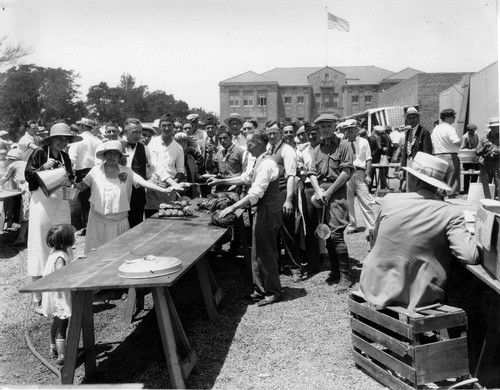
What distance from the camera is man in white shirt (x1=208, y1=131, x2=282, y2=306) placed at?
5086mm

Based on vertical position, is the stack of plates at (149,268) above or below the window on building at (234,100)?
below

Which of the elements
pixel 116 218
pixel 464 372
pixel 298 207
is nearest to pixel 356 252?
pixel 298 207

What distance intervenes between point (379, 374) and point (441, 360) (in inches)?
19.1

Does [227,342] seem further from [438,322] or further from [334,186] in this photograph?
[334,186]

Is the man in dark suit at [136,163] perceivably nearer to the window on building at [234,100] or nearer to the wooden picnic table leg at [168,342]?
the wooden picnic table leg at [168,342]

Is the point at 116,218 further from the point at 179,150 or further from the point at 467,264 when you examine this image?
the point at 467,264

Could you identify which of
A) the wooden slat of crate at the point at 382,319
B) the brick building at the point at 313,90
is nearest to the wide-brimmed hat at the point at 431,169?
the wooden slat of crate at the point at 382,319

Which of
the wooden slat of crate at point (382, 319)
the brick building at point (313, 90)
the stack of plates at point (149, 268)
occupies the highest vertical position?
the brick building at point (313, 90)

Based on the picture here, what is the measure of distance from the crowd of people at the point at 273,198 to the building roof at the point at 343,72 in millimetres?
62008

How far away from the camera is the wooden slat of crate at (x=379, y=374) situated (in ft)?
10.3

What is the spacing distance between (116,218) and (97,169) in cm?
57

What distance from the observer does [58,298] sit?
3.78 meters

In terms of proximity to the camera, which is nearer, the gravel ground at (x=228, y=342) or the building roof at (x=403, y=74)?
the gravel ground at (x=228, y=342)

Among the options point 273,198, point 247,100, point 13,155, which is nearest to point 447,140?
point 273,198
